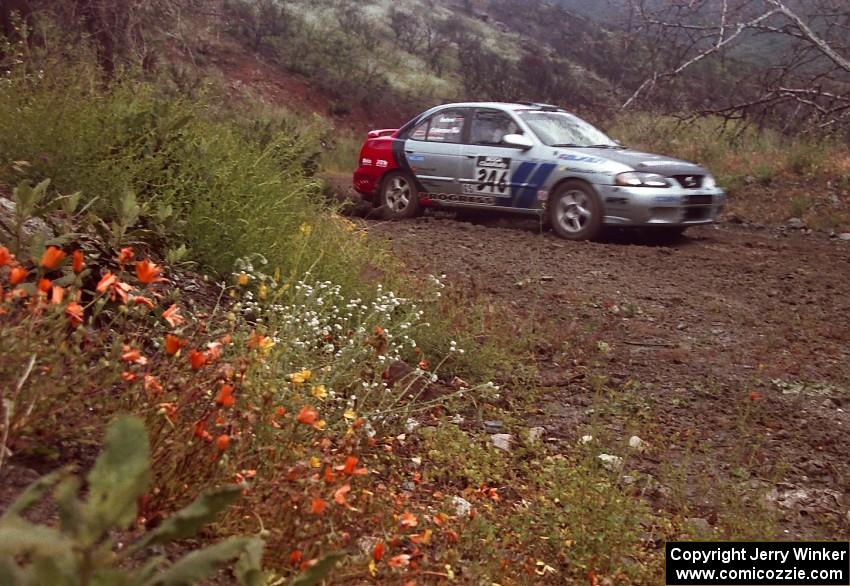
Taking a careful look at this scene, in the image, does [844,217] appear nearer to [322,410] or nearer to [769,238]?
[769,238]

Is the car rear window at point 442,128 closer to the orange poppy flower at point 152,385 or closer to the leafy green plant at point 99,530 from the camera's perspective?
the orange poppy flower at point 152,385

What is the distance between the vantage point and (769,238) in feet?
36.5

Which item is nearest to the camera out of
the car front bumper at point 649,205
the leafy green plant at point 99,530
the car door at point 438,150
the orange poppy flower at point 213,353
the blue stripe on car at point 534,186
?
the leafy green plant at point 99,530

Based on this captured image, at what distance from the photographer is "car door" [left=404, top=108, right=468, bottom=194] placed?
453 inches

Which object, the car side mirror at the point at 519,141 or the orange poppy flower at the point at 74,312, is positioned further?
the car side mirror at the point at 519,141

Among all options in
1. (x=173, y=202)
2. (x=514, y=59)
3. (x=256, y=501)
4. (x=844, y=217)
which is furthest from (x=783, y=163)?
(x=514, y=59)

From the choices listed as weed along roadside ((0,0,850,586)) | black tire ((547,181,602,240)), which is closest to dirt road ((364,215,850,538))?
weed along roadside ((0,0,850,586))

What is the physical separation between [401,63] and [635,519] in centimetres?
2744

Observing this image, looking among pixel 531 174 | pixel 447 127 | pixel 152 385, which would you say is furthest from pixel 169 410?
pixel 447 127

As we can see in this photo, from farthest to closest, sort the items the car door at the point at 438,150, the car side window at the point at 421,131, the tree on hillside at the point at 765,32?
the tree on hillside at the point at 765,32 → the car side window at the point at 421,131 → the car door at the point at 438,150

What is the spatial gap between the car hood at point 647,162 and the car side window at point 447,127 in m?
1.67

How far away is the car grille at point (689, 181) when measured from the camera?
401 inches

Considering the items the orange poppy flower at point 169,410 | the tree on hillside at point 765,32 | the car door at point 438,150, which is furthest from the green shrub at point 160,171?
the tree on hillside at point 765,32

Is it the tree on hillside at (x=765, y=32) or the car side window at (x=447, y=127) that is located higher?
the tree on hillside at (x=765, y=32)
